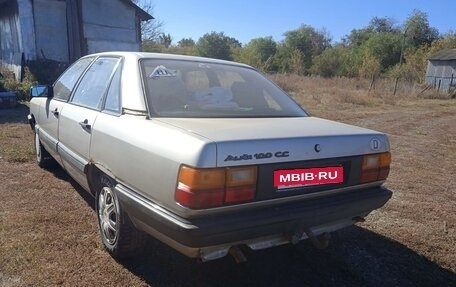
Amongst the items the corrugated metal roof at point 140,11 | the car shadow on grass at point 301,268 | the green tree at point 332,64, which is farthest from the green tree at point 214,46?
the car shadow on grass at point 301,268

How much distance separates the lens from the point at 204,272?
9.14ft

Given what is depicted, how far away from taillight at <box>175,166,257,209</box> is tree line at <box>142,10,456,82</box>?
108 feet

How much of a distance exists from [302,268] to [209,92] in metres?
1.54

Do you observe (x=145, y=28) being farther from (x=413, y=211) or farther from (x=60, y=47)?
(x=413, y=211)

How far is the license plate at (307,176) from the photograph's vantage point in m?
2.26

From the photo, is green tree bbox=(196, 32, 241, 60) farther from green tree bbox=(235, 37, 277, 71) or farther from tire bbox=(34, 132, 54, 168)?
tire bbox=(34, 132, 54, 168)

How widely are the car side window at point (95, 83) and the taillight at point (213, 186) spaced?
57.7 inches

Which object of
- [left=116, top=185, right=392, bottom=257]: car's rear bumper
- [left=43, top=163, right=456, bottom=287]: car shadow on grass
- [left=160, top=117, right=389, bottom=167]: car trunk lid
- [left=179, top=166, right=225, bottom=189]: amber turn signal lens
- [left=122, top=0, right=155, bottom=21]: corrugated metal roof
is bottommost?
[left=43, top=163, right=456, bottom=287]: car shadow on grass

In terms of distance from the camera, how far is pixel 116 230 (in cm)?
281

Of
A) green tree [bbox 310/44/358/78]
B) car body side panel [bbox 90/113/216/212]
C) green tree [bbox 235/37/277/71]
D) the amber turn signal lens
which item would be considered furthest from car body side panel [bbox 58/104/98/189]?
green tree [bbox 235/37/277/71]

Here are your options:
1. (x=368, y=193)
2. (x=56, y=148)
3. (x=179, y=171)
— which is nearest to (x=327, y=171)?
(x=368, y=193)

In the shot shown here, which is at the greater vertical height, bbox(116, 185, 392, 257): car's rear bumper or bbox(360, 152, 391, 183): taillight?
bbox(360, 152, 391, 183): taillight

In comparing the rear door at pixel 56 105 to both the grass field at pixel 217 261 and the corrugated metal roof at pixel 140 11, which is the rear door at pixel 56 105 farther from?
the corrugated metal roof at pixel 140 11

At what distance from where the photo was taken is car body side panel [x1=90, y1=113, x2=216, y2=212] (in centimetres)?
209
